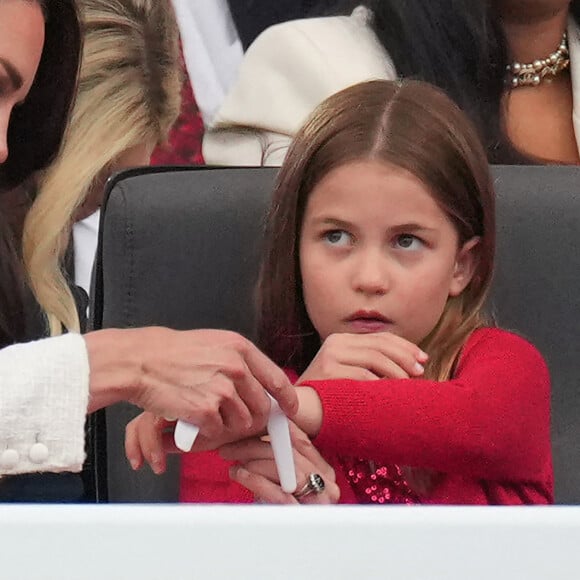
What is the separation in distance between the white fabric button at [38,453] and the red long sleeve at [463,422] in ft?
0.72

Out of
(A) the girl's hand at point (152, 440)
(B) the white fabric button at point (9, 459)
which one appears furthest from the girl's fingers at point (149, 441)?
(B) the white fabric button at point (9, 459)

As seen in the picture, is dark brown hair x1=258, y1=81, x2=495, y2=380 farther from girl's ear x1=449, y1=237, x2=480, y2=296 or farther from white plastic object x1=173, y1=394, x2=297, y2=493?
white plastic object x1=173, y1=394, x2=297, y2=493

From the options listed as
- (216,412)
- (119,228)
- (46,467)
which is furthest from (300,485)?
(119,228)

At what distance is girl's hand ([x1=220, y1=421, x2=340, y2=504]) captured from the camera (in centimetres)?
81

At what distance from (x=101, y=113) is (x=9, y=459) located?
1.85ft

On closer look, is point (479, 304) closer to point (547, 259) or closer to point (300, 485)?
point (547, 259)

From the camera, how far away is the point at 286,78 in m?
1.17

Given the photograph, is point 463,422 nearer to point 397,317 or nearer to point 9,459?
point 397,317

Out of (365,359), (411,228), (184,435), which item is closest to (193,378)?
(184,435)

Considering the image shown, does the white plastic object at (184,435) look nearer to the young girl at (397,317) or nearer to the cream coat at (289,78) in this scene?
the young girl at (397,317)

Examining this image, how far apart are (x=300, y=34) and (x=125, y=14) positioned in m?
0.20

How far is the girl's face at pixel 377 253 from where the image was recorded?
Result: 0.95m

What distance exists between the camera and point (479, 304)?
0.98 m

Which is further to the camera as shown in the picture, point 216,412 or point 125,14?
point 125,14
